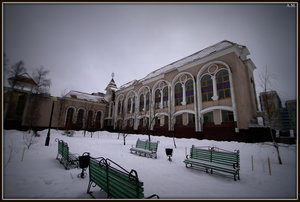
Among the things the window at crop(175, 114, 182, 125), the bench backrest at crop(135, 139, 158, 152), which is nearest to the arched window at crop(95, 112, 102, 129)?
the window at crop(175, 114, 182, 125)

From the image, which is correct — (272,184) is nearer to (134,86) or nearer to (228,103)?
(228,103)

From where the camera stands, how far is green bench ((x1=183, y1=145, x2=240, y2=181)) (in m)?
5.01

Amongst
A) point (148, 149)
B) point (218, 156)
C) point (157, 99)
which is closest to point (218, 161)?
point (218, 156)

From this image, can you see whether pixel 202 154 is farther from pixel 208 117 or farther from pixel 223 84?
pixel 223 84

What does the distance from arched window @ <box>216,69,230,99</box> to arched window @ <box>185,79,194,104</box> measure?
3.81 metres

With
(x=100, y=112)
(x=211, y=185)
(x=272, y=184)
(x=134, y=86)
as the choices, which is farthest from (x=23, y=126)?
(x=272, y=184)

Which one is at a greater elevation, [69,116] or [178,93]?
[178,93]

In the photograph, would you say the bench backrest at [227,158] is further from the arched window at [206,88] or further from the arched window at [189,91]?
the arched window at [189,91]

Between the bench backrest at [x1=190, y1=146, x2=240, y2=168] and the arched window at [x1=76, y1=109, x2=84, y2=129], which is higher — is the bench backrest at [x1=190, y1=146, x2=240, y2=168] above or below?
below

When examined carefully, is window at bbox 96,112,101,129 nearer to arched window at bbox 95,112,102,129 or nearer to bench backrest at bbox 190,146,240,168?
arched window at bbox 95,112,102,129

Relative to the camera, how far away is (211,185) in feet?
14.1

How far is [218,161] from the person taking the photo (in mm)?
5656

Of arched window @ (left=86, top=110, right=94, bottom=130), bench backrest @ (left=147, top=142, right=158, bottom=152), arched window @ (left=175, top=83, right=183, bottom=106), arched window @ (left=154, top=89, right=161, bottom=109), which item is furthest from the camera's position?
arched window @ (left=86, top=110, right=94, bottom=130)

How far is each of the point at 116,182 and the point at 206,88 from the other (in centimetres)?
1874
